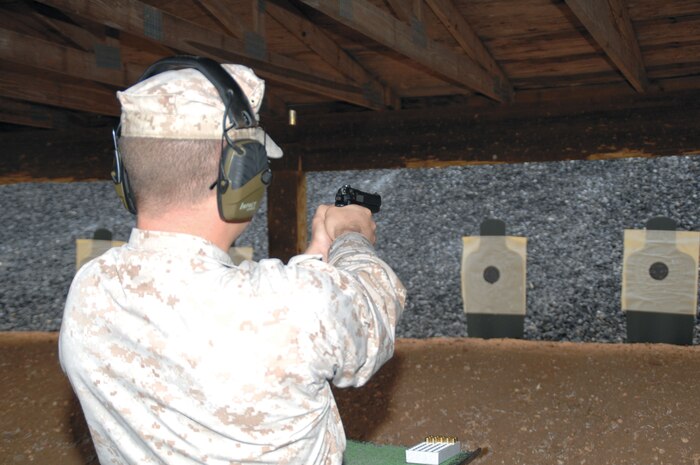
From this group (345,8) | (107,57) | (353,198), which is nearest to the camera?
(353,198)

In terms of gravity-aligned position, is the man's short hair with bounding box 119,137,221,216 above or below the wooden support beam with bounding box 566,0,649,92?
below

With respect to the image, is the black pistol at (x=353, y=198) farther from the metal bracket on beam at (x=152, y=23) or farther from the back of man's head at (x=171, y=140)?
the metal bracket on beam at (x=152, y=23)

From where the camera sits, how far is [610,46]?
10.5ft

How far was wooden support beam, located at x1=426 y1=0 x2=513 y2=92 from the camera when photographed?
137 inches

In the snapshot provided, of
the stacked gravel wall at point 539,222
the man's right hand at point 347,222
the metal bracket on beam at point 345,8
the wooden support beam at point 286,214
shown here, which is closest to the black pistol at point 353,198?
the man's right hand at point 347,222

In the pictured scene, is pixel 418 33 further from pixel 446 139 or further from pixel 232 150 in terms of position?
pixel 232 150

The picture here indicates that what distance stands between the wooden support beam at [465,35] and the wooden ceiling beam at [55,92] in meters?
1.92

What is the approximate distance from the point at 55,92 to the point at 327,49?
144 centimetres

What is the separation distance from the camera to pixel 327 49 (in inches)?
161

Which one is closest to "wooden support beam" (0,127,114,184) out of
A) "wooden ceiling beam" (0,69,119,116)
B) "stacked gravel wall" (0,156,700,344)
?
"wooden ceiling beam" (0,69,119,116)

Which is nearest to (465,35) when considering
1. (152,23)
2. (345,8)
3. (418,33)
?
(418,33)

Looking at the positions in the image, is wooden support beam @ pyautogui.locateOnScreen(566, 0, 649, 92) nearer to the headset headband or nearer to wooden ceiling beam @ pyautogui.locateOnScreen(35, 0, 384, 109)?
wooden ceiling beam @ pyautogui.locateOnScreen(35, 0, 384, 109)

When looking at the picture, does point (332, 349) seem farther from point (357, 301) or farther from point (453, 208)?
point (453, 208)

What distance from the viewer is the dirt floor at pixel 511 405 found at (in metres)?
3.43
